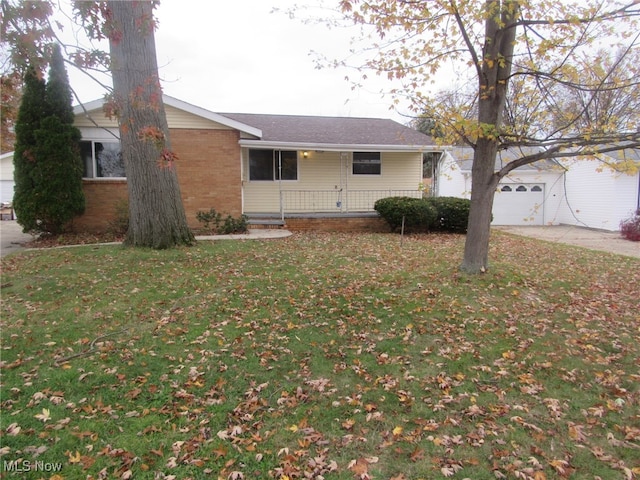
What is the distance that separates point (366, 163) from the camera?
1647cm

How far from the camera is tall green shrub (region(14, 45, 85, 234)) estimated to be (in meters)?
11.2

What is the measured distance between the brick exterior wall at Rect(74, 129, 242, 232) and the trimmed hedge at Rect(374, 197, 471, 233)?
5047 millimetres

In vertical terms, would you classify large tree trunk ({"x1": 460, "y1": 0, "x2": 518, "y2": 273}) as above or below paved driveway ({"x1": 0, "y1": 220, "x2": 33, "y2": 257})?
above

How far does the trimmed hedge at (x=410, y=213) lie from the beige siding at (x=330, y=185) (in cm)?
250

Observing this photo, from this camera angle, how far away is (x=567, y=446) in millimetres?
2992

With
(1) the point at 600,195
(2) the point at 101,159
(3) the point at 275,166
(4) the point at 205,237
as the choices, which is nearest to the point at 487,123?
(4) the point at 205,237

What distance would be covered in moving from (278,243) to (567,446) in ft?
26.9

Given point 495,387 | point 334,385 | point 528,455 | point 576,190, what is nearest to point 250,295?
point 334,385

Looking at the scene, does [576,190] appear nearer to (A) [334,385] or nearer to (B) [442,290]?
(B) [442,290]

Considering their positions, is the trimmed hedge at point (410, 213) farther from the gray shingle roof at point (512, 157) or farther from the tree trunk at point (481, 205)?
the tree trunk at point (481, 205)

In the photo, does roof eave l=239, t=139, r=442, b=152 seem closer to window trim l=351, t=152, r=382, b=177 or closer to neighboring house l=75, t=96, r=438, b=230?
neighboring house l=75, t=96, r=438, b=230

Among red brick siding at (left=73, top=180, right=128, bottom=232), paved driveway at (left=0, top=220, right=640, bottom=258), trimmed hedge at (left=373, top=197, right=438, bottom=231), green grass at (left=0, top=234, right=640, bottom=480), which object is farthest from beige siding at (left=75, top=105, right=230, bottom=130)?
green grass at (left=0, top=234, right=640, bottom=480)

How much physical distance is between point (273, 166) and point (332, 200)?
2.67 metres

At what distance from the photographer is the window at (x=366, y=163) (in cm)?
1641
